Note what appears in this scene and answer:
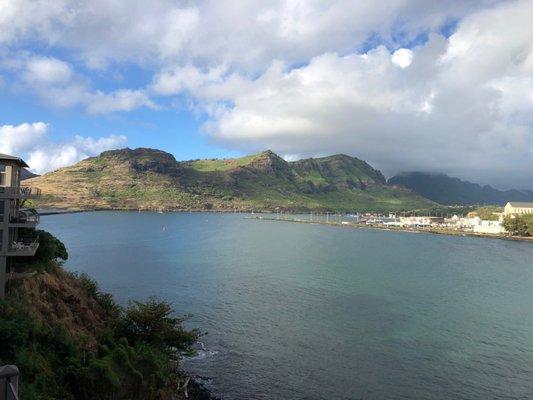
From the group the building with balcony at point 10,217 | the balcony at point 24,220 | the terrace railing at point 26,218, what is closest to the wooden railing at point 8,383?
the building with balcony at point 10,217

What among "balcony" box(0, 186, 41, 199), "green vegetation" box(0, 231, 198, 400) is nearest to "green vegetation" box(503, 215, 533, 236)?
"green vegetation" box(0, 231, 198, 400)

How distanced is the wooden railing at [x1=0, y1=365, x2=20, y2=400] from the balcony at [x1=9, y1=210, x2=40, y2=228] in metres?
27.1

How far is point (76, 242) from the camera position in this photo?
382ft

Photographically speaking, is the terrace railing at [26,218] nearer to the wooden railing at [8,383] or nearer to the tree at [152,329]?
the tree at [152,329]

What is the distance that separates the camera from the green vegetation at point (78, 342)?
2234 centimetres

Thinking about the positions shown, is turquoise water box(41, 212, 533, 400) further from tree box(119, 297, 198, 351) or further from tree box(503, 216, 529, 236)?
tree box(503, 216, 529, 236)

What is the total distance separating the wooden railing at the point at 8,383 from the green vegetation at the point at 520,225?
21574 cm

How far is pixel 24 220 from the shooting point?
3331cm

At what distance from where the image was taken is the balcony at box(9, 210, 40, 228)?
102 ft

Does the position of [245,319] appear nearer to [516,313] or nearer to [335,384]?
[335,384]

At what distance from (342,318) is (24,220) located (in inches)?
1332

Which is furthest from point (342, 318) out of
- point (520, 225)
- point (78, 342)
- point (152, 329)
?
point (520, 225)

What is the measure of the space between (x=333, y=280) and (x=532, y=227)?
152481 mm

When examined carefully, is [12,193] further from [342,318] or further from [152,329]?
[342,318]
